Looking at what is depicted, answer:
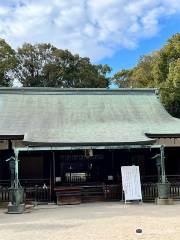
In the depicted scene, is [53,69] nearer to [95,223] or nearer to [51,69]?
[51,69]

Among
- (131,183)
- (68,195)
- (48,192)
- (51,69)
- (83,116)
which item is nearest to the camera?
(131,183)

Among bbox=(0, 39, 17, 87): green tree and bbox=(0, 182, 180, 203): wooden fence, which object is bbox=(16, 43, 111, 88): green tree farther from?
bbox=(0, 182, 180, 203): wooden fence

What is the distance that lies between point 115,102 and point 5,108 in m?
5.91

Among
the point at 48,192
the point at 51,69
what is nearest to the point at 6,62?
the point at 51,69

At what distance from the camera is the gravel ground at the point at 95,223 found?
1096 cm

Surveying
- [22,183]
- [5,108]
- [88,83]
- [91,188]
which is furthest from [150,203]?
[88,83]

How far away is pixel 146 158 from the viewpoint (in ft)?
76.1

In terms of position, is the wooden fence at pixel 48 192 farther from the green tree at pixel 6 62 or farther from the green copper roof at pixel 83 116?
the green tree at pixel 6 62

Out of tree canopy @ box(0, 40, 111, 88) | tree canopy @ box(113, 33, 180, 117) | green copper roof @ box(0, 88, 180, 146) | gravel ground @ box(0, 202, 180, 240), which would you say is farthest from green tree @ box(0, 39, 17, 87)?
gravel ground @ box(0, 202, 180, 240)

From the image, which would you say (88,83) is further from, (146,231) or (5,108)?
(146,231)

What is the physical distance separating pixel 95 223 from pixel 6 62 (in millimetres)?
31603

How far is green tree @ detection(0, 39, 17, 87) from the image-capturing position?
4209 centimetres

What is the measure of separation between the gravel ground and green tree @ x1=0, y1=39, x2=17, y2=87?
86.3 feet

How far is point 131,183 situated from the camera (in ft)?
64.6
